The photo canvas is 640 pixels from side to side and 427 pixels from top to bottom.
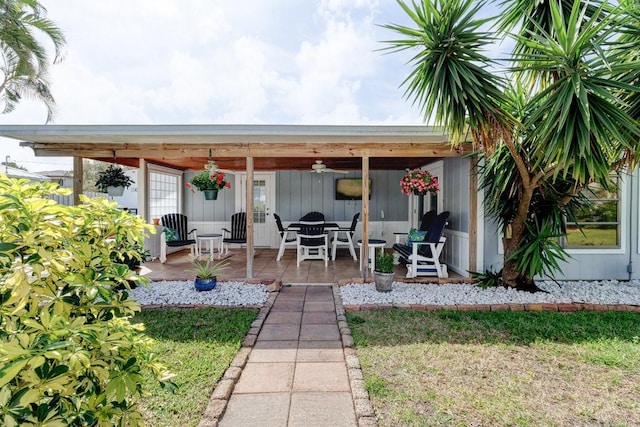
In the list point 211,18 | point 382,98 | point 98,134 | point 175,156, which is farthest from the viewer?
point 382,98

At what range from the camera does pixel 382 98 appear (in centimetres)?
736

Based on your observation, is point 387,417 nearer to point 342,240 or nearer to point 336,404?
point 336,404

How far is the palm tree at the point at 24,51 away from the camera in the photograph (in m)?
9.41

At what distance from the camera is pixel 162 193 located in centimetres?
795

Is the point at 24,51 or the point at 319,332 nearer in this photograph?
the point at 319,332

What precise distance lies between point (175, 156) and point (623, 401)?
5524mm

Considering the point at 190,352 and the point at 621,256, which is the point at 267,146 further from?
the point at 621,256

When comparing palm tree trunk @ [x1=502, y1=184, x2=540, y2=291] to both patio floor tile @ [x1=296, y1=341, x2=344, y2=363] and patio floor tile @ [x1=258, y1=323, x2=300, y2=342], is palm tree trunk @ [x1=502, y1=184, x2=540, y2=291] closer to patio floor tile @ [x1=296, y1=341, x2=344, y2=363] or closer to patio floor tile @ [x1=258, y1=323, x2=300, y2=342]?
patio floor tile @ [x1=296, y1=341, x2=344, y2=363]

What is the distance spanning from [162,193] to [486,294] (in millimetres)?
7035

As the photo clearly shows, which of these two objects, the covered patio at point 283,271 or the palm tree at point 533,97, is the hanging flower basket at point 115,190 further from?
the palm tree at point 533,97

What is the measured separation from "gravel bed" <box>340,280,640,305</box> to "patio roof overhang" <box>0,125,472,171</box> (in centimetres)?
190

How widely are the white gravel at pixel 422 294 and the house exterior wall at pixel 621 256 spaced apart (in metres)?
0.26

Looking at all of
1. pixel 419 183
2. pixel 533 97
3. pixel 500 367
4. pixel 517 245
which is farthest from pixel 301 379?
pixel 533 97

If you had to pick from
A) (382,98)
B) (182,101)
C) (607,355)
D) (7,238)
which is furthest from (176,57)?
(607,355)
